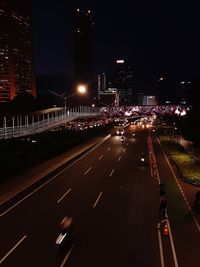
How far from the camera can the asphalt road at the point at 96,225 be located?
12.8 metres

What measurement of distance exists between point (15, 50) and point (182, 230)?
513 feet

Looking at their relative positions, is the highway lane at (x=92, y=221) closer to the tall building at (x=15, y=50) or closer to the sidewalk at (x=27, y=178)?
the sidewalk at (x=27, y=178)

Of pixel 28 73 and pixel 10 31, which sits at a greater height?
pixel 10 31

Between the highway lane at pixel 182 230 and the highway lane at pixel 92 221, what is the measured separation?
2.71ft

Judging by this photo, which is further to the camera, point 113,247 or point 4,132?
point 4,132

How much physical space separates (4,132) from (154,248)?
82.3 feet

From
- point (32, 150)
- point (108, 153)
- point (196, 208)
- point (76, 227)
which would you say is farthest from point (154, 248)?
point (108, 153)

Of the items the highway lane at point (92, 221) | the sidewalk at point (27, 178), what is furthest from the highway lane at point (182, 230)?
the sidewalk at point (27, 178)

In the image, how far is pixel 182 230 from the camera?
51.5 feet

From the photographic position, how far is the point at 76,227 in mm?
16266

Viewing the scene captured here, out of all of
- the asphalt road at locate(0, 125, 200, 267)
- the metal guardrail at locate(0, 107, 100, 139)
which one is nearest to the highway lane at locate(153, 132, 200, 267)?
the asphalt road at locate(0, 125, 200, 267)

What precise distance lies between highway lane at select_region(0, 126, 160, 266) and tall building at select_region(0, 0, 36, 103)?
115m

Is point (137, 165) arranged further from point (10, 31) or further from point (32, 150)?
point (10, 31)

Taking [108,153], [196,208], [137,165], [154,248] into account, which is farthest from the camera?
[108,153]
